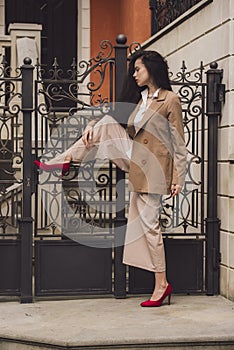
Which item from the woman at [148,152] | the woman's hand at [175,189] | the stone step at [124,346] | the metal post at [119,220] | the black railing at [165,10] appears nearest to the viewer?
the stone step at [124,346]

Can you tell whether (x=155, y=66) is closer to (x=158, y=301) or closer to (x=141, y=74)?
(x=141, y=74)

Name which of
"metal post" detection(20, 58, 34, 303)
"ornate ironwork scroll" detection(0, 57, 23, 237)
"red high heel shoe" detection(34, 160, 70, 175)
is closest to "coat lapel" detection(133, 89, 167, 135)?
"red high heel shoe" detection(34, 160, 70, 175)

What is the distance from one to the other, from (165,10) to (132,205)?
13.8 feet

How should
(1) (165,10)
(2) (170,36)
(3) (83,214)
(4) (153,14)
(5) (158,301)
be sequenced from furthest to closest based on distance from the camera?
1. (4) (153,14)
2. (1) (165,10)
3. (2) (170,36)
4. (3) (83,214)
5. (5) (158,301)

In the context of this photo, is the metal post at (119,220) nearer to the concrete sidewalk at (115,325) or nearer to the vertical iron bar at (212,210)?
Answer: the concrete sidewalk at (115,325)

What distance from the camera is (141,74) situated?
7.40m

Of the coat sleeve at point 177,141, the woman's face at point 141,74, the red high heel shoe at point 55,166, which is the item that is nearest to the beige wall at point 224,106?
the coat sleeve at point 177,141

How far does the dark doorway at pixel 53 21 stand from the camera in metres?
14.1

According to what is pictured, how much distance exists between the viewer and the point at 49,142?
7703 mm

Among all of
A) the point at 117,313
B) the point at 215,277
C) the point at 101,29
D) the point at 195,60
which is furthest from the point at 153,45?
the point at 117,313

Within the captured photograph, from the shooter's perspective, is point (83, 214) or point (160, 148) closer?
point (160, 148)

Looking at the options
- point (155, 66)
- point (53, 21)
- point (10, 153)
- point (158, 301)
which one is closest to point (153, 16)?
point (53, 21)

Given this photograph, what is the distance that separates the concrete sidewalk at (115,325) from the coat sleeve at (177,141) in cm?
121

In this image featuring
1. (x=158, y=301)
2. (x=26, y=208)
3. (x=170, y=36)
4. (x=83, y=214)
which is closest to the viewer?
(x=158, y=301)
